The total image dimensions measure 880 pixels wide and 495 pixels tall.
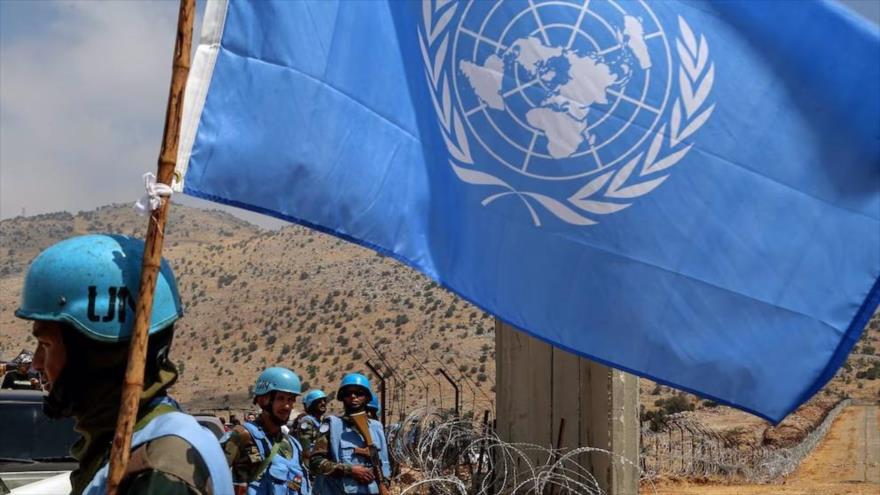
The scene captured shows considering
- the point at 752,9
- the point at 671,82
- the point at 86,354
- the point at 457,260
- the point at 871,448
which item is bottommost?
the point at 871,448

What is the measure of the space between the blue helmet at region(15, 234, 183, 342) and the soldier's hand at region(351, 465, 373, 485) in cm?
649

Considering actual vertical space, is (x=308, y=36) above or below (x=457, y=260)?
above

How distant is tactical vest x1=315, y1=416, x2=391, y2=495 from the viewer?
8.93 m

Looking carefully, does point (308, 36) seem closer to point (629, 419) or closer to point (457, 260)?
point (457, 260)

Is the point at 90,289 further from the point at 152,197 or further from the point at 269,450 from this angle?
the point at 269,450

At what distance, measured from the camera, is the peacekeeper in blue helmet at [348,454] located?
29.1 feet

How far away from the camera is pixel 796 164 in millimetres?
4172

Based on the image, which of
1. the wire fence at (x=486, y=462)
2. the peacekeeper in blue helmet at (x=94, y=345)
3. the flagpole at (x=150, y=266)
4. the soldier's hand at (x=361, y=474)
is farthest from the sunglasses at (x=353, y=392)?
the peacekeeper in blue helmet at (x=94, y=345)

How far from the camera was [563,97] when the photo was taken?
163 inches

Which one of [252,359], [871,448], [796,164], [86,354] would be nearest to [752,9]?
[796,164]

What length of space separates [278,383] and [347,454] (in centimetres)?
170

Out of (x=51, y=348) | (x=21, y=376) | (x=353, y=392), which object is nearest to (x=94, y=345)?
(x=51, y=348)

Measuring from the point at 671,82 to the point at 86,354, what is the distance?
97.4 inches

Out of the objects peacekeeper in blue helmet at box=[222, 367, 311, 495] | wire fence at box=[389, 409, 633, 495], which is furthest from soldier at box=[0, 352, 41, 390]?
peacekeeper in blue helmet at box=[222, 367, 311, 495]
